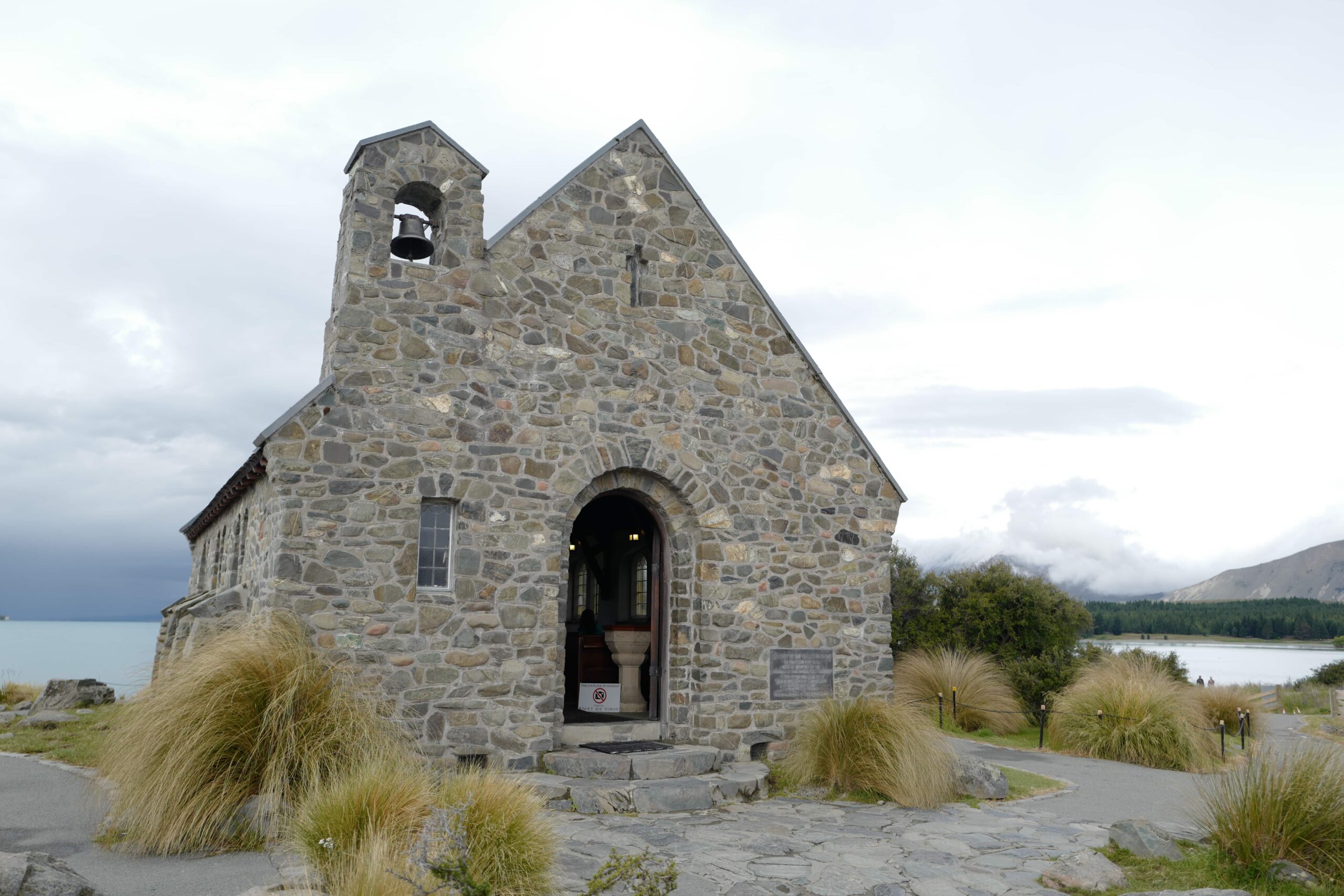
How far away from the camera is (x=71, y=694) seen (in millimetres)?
18203

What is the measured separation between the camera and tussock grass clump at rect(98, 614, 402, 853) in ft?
24.5

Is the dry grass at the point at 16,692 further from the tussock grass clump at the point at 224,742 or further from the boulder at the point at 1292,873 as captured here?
the boulder at the point at 1292,873

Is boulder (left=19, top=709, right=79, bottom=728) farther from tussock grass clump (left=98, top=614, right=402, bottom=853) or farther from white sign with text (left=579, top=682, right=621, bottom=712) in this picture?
white sign with text (left=579, top=682, right=621, bottom=712)

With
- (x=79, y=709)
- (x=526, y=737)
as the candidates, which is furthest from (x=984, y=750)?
(x=79, y=709)

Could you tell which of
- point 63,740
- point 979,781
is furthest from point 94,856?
point 979,781

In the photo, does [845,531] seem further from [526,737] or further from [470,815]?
[470,815]

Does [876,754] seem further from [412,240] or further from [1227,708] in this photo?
[1227,708]

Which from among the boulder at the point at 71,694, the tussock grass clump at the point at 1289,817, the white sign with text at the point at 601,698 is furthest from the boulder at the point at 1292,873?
the boulder at the point at 71,694

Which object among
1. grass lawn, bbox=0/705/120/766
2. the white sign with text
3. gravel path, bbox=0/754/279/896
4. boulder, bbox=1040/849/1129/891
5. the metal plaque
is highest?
the metal plaque

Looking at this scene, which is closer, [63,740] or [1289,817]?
[1289,817]

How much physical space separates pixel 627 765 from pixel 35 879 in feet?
Answer: 19.9

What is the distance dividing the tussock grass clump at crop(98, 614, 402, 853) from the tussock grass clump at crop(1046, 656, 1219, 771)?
11.2 meters

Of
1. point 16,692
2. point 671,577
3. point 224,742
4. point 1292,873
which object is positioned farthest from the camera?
point 16,692

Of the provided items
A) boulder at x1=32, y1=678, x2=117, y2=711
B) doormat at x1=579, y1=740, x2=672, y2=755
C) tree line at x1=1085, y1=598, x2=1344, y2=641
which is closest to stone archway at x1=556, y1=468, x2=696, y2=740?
doormat at x1=579, y1=740, x2=672, y2=755
